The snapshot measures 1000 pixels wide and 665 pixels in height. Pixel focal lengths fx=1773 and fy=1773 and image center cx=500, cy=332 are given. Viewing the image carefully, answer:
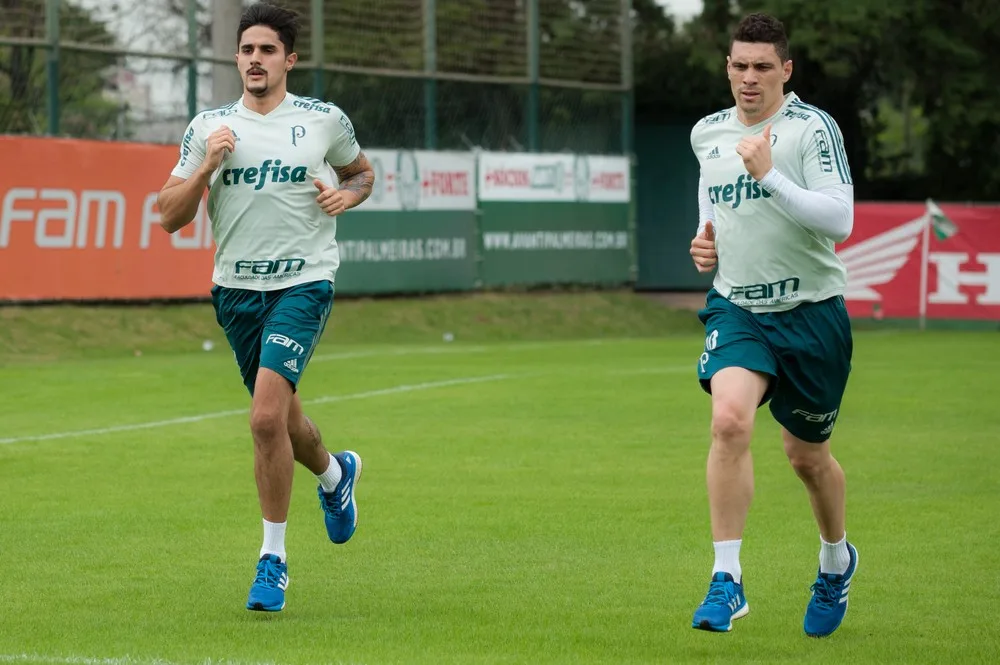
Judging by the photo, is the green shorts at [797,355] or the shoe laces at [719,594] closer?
the shoe laces at [719,594]

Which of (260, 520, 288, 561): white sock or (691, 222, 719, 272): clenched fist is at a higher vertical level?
(691, 222, 719, 272): clenched fist

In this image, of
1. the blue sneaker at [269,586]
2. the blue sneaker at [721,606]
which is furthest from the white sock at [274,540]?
the blue sneaker at [721,606]

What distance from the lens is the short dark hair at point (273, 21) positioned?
7539mm

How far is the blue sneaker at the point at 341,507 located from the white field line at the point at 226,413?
5388 mm

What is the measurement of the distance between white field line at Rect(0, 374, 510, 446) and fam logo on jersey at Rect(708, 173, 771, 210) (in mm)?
7609

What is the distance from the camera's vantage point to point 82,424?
14258 millimetres

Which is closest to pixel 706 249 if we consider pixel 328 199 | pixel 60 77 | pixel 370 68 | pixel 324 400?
pixel 328 199

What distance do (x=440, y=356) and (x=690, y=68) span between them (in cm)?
1570

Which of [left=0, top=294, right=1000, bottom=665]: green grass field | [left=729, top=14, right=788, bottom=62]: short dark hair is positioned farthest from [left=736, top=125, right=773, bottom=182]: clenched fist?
[left=0, top=294, right=1000, bottom=665]: green grass field

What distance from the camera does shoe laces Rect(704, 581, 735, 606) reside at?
630 cm

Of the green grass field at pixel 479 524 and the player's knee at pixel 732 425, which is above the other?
the player's knee at pixel 732 425

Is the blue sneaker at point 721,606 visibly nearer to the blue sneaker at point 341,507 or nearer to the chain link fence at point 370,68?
the blue sneaker at point 341,507

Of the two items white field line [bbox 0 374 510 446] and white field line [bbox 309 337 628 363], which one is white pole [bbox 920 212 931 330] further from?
white field line [bbox 0 374 510 446]

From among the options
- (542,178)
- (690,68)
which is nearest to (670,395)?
(542,178)
